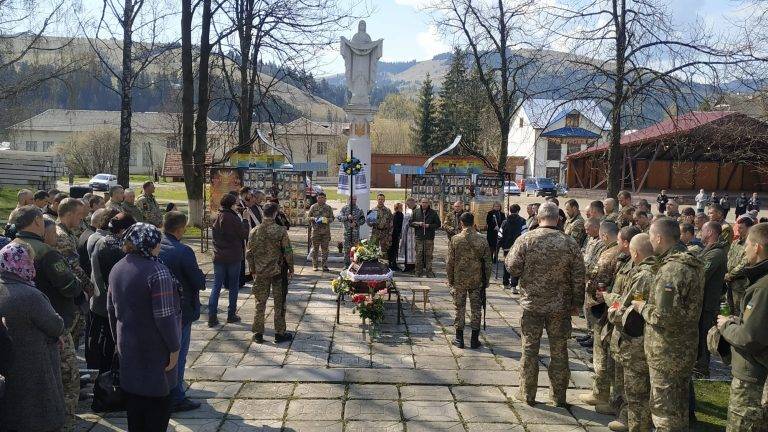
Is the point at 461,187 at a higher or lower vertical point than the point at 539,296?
higher

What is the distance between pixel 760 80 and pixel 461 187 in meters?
8.49

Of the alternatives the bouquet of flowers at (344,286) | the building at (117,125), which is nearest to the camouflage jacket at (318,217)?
the bouquet of flowers at (344,286)

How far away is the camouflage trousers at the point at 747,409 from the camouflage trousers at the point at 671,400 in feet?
1.17

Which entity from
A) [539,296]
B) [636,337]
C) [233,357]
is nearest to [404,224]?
[233,357]

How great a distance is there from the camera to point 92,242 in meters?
5.88

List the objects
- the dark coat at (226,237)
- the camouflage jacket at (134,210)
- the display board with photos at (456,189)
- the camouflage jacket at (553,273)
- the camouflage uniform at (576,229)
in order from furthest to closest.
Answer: the display board with photos at (456,189) → the camouflage jacket at (134,210) → the camouflage uniform at (576,229) → the dark coat at (226,237) → the camouflage jacket at (553,273)

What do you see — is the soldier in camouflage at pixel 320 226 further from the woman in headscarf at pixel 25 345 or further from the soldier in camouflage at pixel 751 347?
the soldier in camouflage at pixel 751 347

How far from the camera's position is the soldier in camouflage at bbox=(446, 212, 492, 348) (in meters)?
7.19

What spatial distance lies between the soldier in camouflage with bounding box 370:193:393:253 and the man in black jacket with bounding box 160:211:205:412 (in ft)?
23.6

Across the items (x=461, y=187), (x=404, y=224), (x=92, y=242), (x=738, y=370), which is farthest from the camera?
(x=461, y=187)

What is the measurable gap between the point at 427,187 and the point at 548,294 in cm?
1278

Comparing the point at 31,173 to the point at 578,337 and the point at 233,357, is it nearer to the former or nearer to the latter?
the point at 233,357

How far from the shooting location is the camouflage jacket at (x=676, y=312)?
423 centimetres

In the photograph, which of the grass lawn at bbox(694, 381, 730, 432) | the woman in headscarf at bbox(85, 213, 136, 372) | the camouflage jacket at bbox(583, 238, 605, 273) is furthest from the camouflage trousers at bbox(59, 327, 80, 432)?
the camouflage jacket at bbox(583, 238, 605, 273)
